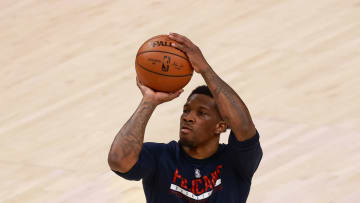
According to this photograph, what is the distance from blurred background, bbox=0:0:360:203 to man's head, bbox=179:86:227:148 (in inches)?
94.5

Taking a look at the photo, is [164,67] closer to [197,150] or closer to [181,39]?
[181,39]

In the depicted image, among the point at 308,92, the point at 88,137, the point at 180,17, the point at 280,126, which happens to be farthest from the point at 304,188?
the point at 180,17

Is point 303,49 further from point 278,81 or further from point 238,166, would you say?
point 238,166

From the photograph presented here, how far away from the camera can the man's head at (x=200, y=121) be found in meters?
5.12

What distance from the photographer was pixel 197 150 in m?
5.18

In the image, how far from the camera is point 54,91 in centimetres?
977

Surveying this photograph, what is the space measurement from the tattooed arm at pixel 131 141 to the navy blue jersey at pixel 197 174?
11cm

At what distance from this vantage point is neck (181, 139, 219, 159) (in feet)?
17.0

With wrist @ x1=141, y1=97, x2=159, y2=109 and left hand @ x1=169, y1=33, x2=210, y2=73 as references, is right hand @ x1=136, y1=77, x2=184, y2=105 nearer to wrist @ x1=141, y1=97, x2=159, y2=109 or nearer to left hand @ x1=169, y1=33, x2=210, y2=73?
wrist @ x1=141, y1=97, x2=159, y2=109

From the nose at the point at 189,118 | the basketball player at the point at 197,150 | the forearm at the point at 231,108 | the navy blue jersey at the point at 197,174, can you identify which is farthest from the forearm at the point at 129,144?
the forearm at the point at 231,108

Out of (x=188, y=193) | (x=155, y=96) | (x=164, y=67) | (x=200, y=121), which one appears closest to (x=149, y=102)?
(x=155, y=96)

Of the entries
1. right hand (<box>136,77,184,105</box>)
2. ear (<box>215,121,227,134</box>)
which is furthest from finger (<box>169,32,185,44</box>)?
ear (<box>215,121,227,134</box>)

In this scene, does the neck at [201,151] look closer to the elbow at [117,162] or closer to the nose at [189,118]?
the nose at [189,118]

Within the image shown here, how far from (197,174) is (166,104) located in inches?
162
